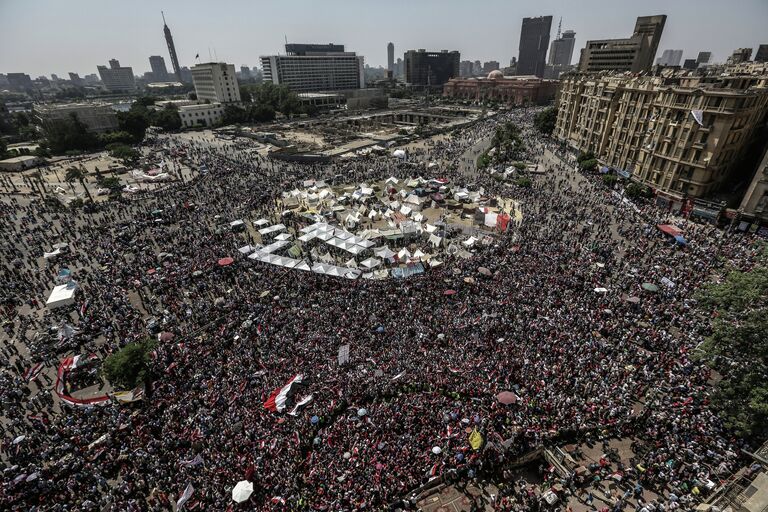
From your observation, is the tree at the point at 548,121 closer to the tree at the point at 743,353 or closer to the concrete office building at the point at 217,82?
the tree at the point at 743,353

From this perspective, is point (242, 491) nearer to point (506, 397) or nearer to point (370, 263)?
point (506, 397)

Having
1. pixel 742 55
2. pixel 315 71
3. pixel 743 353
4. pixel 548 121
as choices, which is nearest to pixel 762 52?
pixel 742 55

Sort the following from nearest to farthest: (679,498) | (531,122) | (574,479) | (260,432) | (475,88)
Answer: (679,498) → (574,479) → (260,432) → (531,122) → (475,88)

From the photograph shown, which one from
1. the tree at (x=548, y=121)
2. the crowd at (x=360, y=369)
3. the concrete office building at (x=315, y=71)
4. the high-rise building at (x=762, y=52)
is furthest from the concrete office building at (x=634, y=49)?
the concrete office building at (x=315, y=71)

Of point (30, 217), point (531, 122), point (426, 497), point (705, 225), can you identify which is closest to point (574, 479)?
point (426, 497)

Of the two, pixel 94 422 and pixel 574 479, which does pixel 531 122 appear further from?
pixel 94 422

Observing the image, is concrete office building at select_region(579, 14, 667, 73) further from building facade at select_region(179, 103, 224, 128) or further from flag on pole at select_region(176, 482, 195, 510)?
flag on pole at select_region(176, 482, 195, 510)

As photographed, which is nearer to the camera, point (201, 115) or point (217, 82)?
point (201, 115)
